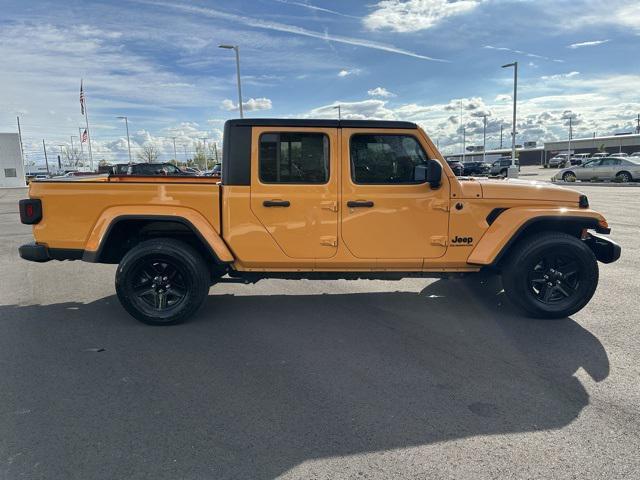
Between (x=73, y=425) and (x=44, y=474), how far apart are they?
47 centimetres

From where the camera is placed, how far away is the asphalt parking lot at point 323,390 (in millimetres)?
2566

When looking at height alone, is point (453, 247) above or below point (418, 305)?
above

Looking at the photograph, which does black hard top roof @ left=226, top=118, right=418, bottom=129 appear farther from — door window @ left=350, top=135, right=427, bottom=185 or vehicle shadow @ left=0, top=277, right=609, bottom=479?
vehicle shadow @ left=0, top=277, right=609, bottom=479

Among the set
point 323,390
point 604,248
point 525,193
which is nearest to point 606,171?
point 604,248

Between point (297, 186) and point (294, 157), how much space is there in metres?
0.30

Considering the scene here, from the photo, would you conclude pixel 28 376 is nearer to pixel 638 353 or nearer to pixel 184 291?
pixel 184 291

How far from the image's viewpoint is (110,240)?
477cm

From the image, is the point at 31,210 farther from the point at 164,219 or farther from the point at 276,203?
the point at 276,203

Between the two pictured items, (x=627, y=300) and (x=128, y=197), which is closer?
(x=128, y=197)

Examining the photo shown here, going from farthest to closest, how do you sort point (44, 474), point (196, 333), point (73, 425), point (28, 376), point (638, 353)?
point (196, 333) < point (638, 353) < point (28, 376) < point (73, 425) < point (44, 474)

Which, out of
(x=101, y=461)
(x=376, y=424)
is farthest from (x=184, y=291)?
(x=376, y=424)

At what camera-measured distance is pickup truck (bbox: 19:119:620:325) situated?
15.0 feet

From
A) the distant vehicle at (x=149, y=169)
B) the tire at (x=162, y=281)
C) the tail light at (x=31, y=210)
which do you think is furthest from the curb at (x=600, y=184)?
→ the tail light at (x=31, y=210)

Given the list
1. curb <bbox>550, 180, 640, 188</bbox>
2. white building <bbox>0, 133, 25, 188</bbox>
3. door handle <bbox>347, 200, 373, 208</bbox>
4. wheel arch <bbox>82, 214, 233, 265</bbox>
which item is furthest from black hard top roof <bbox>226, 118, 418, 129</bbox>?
white building <bbox>0, 133, 25, 188</bbox>
